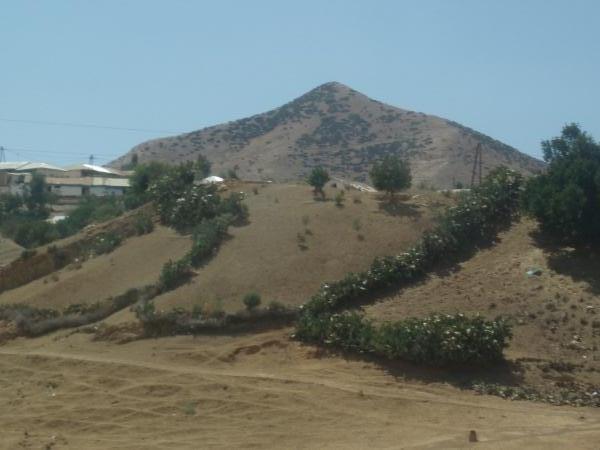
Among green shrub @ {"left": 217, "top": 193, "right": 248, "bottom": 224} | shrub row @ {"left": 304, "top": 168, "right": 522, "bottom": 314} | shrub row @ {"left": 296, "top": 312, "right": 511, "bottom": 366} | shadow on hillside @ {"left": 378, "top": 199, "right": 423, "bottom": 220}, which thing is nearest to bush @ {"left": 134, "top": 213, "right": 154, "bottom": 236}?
green shrub @ {"left": 217, "top": 193, "right": 248, "bottom": 224}

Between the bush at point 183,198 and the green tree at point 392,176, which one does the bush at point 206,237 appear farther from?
the green tree at point 392,176

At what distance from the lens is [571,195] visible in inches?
978

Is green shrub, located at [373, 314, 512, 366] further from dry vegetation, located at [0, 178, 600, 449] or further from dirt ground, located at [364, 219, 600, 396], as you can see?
dirt ground, located at [364, 219, 600, 396]

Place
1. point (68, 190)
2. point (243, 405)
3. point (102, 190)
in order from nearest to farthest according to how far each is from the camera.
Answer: point (243, 405), point (102, 190), point (68, 190)

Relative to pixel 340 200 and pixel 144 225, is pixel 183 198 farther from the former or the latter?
pixel 340 200

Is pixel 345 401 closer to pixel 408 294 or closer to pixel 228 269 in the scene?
pixel 408 294

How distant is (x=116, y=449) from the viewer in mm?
15953

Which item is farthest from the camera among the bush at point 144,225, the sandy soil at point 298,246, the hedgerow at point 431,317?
the bush at point 144,225

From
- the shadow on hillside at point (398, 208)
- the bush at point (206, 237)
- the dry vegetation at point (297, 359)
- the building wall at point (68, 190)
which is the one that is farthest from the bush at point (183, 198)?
the building wall at point (68, 190)

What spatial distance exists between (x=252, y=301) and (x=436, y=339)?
5.50 m

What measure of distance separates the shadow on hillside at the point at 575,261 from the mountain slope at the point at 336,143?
36081 millimetres

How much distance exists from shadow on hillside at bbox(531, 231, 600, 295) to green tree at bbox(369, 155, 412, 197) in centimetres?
503

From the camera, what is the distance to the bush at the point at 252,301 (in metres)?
23.8

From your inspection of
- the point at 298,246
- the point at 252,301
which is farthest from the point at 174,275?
the point at 298,246
